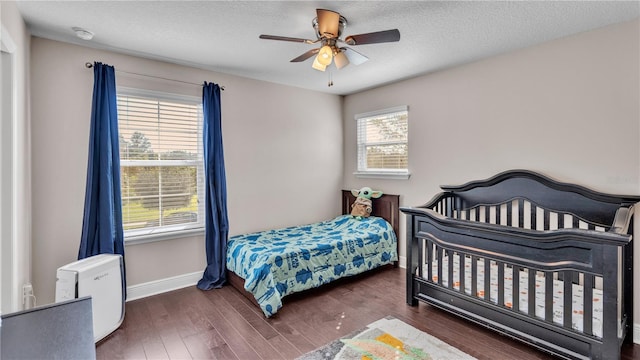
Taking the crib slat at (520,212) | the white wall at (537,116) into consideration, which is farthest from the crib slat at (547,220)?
the white wall at (537,116)

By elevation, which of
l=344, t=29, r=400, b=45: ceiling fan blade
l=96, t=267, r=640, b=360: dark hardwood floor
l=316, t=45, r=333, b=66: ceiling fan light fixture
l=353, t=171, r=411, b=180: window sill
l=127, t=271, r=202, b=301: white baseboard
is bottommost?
l=96, t=267, r=640, b=360: dark hardwood floor

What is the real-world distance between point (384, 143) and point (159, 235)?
115 inches

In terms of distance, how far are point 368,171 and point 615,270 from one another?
9.52 ft

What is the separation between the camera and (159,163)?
3133mm

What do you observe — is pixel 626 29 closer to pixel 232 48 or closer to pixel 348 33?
pixel 348 33

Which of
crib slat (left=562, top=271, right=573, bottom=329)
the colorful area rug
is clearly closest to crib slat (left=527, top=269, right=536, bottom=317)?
crib slat (left=562, top=271, right=573, bottom=329)

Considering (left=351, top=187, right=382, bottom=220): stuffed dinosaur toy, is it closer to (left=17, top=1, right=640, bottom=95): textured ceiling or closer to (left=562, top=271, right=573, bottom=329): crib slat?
(left=17, top=1, right=640, bottom=95): textured ceiling

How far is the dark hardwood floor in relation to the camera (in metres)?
2.14

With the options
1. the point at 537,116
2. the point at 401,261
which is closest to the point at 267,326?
the point at 401,261

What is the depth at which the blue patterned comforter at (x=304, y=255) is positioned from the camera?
2.70m

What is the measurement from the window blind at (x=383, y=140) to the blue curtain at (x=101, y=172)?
3.01 meters

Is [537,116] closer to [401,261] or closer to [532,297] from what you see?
[532,297]

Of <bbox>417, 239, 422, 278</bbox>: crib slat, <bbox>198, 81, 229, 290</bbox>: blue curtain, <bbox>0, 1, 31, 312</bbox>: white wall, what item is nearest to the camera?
<bbox>0, 1, 31, 312</bbox>: white wall

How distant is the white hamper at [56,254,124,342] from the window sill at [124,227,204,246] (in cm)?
38
